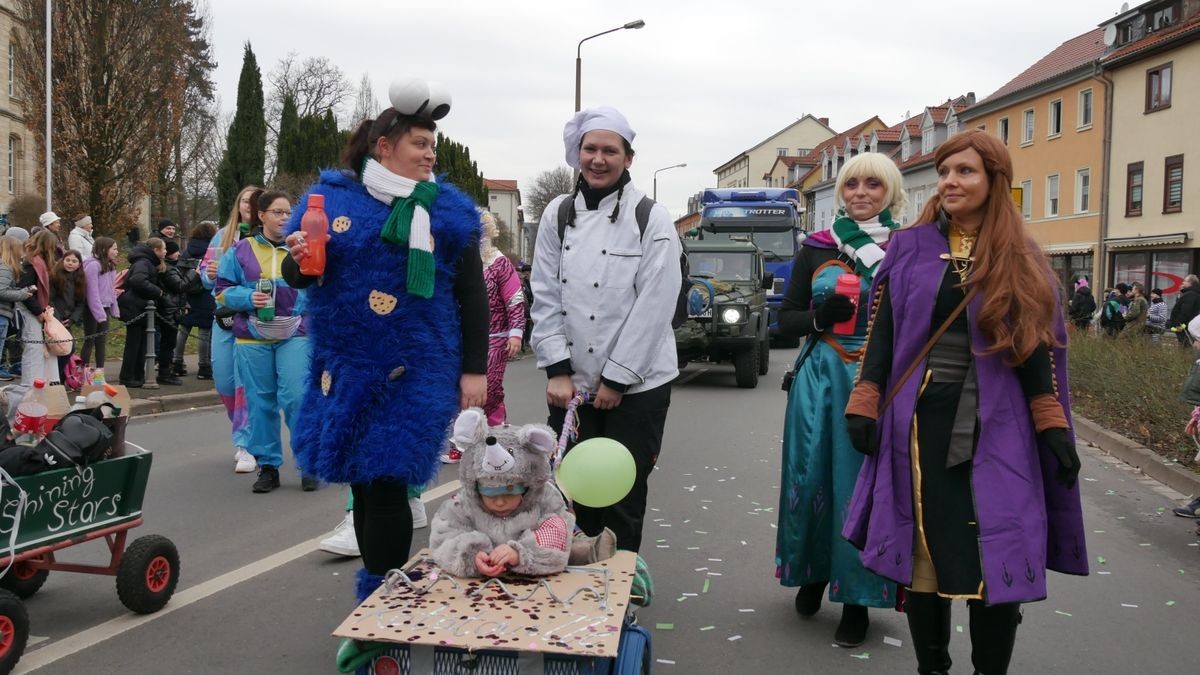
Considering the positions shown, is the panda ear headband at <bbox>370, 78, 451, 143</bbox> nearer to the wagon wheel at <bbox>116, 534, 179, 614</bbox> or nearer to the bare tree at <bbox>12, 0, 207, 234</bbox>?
the wagon wheel at <bbox>116, 534, 179, 614</bbox>

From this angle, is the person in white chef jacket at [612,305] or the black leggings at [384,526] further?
the person in white chef jacket at [612,305]

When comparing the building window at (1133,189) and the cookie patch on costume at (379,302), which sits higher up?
the building window at (1133,189)

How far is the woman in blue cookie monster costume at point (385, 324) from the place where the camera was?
11.4 ft

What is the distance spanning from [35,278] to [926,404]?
10.2m

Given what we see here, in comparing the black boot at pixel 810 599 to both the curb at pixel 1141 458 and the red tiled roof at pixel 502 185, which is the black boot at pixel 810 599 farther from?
the red tiled roof at pixel 502 185

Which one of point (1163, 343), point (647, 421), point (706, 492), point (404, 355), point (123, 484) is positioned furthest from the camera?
point (1163, 343)

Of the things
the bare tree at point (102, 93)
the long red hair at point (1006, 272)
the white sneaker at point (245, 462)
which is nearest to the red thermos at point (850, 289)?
the long red hair at point (1006, 272)

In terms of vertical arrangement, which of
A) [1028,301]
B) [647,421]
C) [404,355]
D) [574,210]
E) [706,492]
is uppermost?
[574,210]

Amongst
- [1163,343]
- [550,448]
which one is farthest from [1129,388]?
[550,448]

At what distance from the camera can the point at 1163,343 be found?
544 inches

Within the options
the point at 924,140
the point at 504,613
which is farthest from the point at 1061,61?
the point at 504,613

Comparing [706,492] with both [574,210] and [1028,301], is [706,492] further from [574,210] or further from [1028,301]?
[1028,301]

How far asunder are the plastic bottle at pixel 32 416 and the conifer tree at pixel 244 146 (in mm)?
41245

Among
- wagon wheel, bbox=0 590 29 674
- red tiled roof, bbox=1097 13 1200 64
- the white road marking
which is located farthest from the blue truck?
wagon wheel, bbox=0 590 29 674
